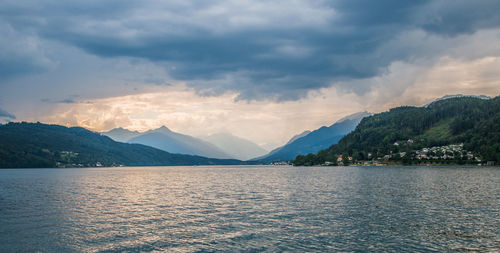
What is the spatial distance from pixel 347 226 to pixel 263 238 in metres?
13.3

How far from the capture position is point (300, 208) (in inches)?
2408

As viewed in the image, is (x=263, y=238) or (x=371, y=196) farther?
(x=371, y=196)

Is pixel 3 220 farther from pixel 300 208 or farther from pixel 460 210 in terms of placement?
pixel 460 210

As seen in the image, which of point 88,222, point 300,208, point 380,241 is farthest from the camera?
point 300,208

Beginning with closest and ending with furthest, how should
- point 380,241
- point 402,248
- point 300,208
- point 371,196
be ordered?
point 402,248 < point 380,241 < point 300,208 < point 371,196

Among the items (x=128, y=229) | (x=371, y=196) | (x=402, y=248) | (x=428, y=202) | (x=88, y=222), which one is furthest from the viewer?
(x=371, y=196)

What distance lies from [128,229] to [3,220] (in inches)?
904

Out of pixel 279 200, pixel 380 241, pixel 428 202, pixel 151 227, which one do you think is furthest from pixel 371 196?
pixel 151 227

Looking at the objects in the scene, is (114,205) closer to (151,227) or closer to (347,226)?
(151,227)

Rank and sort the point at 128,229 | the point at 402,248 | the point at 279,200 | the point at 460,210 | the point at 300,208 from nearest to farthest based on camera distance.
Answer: the point at 402,248, the point at 128,229, the point at 460,210, the point at 300,208, the point at 279,200

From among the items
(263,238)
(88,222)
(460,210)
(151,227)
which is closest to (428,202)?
(460,210)

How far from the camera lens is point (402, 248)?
34.5 m

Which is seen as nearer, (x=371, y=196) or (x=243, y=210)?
(x=243, y=210)

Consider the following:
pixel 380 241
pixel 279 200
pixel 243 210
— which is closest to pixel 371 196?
pixel 279 200
